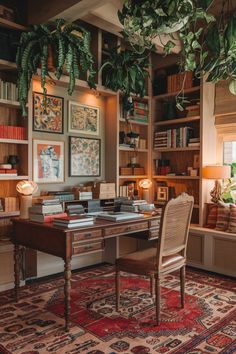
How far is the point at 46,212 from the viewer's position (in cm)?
284

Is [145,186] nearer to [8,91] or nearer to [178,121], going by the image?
[178,121]

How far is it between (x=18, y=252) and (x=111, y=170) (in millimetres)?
1684

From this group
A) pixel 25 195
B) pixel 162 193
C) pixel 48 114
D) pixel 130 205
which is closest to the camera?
pixel 25 195

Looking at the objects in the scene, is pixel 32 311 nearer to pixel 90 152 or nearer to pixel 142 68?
pixel 90 152

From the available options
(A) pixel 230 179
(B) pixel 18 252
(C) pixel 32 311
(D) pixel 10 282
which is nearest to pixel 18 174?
(B) pixel 18 252

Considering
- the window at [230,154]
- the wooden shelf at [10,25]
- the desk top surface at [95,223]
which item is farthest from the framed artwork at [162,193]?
the wooden shelf at [10,25]

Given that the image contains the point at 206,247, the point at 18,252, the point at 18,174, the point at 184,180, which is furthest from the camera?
the point at 184,180

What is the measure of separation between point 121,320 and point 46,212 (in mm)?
1081

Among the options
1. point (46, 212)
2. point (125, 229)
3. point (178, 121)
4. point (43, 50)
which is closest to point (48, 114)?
point (43, 50)

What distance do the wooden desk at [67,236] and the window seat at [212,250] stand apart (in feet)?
3.24

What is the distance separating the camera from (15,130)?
11.0 ft

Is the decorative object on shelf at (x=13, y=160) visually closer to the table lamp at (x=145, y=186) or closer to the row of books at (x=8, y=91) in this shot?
the row of books at (x=8, y=91)

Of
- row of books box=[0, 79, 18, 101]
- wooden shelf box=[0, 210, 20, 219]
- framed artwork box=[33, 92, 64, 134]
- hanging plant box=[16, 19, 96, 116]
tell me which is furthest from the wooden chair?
row of books box=[0, 79, 18, 101]

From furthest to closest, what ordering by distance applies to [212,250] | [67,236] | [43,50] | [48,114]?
[212,250] → [48,114] → [43,50] → [67,236]
